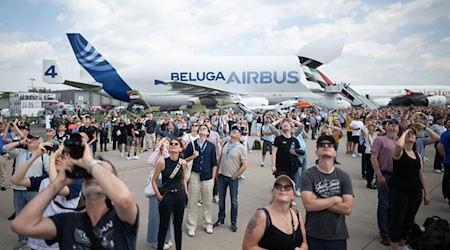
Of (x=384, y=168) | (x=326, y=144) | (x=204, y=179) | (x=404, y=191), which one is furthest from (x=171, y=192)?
(x=384, y=168)

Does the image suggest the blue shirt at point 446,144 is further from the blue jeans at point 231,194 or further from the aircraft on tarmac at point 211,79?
the aircraft on tarmac at point 211,79

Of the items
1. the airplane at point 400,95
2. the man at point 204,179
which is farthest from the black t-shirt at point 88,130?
the airplane at point 400,95

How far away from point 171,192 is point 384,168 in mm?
3034

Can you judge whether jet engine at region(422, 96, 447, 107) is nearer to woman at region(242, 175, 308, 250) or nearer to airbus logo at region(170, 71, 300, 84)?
airbus logo at region(170, 71, 300, 84)

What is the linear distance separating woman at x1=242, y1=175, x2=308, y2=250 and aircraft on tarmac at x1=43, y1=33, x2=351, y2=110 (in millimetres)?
26177

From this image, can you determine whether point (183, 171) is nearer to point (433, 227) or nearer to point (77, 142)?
point (77, 142)

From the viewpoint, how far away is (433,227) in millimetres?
3020

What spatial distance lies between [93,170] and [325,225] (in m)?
2.15

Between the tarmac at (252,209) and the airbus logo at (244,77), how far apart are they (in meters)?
20.1

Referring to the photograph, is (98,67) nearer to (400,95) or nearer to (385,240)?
(385,240)

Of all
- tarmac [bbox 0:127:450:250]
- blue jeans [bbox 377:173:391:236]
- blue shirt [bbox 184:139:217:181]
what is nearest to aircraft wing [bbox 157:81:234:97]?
tarmac [bbox 0:127:450:250]

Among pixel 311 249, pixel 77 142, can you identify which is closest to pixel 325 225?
pixel 311 249

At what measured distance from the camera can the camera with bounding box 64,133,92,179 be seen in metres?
1.52

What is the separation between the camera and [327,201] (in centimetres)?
267
